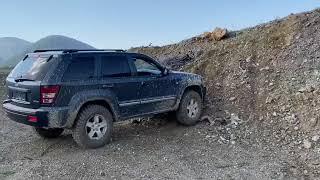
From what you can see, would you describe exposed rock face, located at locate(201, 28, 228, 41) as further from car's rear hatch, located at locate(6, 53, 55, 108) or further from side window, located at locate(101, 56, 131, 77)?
car's rear hatch, located at locate(6, 53, 55, 108)

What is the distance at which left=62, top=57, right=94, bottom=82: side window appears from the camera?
8711 millimetres

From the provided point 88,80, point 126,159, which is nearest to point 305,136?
point 126,159

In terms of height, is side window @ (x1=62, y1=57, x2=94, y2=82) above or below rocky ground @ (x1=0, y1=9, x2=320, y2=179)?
above

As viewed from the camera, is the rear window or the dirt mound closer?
the rear window

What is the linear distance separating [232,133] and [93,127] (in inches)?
129

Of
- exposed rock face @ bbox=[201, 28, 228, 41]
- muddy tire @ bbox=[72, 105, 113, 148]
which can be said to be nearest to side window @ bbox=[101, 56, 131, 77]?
muddy tire @ bbox=[72, 105, 113, 148]

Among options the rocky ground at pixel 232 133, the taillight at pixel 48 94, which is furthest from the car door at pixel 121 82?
the taillight at pixel 48 94

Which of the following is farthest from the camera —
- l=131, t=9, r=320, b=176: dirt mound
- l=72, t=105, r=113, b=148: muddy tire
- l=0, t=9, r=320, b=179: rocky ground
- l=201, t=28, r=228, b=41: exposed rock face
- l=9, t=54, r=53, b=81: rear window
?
l=201, t=28, r=228, b=41: exposed rock face

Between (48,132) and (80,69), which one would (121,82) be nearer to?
(80,69)

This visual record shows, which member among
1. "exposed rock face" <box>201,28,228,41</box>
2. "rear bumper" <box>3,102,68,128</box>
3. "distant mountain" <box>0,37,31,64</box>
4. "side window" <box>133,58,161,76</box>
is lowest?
"distant mountain" <box>0,37,31,64</box>

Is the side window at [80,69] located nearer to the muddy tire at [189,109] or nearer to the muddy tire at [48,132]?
the muddy tire at [48,132]

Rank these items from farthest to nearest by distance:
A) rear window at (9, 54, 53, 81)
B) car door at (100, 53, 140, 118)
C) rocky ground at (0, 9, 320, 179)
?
car door at (100, 53, 140, 118)
rear window at (9, 54, 53, 81)
rocky ground at (0, 9, 320, 179)

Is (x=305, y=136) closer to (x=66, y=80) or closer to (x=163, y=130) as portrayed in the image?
(x=163, y=130)

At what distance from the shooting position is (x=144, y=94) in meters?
9.97
